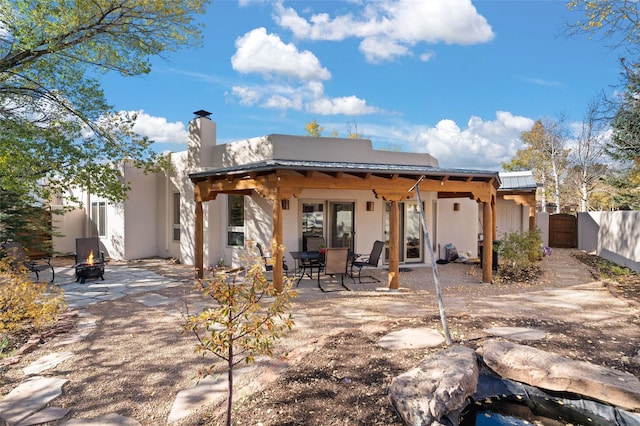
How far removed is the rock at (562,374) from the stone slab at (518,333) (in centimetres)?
80

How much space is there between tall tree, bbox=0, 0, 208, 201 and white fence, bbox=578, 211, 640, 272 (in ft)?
49.4

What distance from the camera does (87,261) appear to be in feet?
31.3

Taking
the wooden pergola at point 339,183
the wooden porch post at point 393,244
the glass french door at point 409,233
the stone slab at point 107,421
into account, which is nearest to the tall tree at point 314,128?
the glass french door at point 409,233

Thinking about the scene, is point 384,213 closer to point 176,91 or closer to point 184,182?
point 184,182

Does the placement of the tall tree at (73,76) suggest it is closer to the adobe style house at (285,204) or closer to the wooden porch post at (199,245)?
the adobe style house at (285,204)

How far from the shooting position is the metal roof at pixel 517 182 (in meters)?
15.1

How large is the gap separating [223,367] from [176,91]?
1203cm

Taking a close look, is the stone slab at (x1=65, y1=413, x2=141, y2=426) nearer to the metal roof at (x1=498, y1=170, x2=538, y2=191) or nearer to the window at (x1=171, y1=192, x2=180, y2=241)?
the window at (x1=171, y1=192, x2=180, y2=241)

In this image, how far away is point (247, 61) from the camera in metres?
14.9

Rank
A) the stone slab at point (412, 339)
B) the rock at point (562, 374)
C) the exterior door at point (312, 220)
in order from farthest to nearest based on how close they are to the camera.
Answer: the exterior door at point (312, 220) → the stone slab at point (412, 339) → the rock at point (562, 374)

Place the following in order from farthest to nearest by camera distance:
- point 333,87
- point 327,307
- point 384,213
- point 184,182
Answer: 1. point 333,87
2. point 184,182
3. point 384,213
4. point 327,307

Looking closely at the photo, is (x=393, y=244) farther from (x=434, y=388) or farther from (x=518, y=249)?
(x=434, y=388)

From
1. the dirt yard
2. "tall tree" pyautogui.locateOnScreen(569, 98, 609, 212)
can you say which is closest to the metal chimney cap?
the dirt yard

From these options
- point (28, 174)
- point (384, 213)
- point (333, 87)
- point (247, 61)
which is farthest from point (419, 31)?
point (333, 87)
